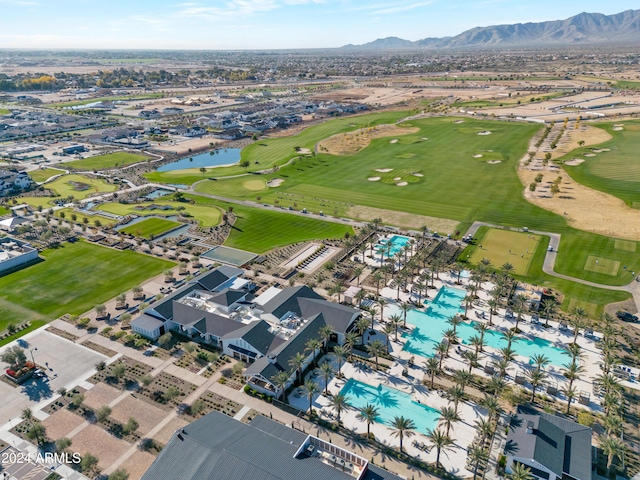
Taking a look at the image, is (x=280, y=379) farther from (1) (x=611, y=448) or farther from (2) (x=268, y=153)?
(2) (x=268, y=153)

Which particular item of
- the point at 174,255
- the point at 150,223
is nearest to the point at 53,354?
the point at 174,255

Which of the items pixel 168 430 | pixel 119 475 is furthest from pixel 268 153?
pixel 119 475

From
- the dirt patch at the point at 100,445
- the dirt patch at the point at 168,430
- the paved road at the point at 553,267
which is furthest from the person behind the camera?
the paved road at the point at 553,267

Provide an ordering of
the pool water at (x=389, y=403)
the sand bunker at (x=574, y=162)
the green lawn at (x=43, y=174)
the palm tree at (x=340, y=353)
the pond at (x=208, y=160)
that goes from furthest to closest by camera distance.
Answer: the pond at (x=208, y=160)
the sand bunker at (x=574, y=162)
the green lawn at (x=43, y=174)
the palm tree at (x=340, y=353)
the pool water at (x=389, y=403)

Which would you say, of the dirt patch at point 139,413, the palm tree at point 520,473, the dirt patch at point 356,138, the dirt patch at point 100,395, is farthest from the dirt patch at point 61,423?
the dirt patch at point 356,138

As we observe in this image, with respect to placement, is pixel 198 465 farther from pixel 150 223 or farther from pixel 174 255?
pixel 150 223

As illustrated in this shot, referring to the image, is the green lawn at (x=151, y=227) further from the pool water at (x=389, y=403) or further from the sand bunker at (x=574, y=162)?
the sand bunker at (x=574, y=162)

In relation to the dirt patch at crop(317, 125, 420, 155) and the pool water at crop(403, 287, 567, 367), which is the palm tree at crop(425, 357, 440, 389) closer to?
the pool water at crop(403, 287, 567, 367)
